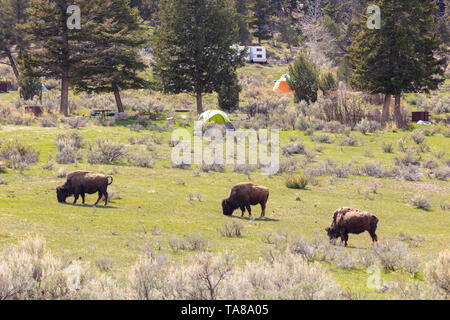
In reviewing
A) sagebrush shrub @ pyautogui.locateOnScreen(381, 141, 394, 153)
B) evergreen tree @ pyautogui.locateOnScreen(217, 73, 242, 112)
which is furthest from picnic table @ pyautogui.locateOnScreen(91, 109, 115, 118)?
sagebrush shrub @ pyautogui.locateOnScreen(381, 141, 394, 153)

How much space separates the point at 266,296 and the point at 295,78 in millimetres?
48330

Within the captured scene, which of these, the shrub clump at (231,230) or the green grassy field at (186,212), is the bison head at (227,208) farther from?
the shrub clump at (231,230)

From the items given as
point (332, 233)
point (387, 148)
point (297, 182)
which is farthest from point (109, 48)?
point (332, 233)

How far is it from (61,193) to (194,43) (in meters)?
33.9

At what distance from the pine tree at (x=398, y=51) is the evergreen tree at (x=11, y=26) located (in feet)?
128

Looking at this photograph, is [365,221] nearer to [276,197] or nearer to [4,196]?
[276,197]

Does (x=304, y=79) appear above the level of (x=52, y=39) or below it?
below

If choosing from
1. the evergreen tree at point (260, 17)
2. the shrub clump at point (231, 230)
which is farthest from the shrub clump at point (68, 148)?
the evergreen tree at point (260, 17)

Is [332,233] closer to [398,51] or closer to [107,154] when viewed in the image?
[107,154]

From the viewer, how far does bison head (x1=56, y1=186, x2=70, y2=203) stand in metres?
16.4

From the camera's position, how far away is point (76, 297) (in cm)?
752

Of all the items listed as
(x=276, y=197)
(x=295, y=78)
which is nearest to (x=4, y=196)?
(x=276, y=197)

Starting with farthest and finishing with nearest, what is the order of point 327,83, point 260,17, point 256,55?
point 260,17, point 256,55, point 327,83

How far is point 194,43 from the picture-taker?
4831 cm
